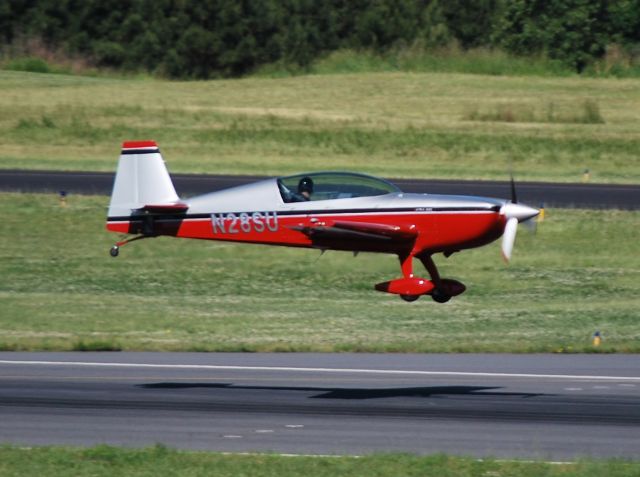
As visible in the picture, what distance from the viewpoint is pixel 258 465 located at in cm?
1559

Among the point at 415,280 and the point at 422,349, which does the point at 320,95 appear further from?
the point at 415,280

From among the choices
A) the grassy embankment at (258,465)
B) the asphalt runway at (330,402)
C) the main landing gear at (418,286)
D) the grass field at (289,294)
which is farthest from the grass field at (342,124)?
the grassy embankment at (258,465)

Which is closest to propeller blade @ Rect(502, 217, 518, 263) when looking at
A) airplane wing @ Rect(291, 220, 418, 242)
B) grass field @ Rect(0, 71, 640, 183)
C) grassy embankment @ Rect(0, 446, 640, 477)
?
airplane wing @ Rect(291, 220, 418, 242)

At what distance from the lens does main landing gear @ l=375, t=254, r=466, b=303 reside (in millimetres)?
18859

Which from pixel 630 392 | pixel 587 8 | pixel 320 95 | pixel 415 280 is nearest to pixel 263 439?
pixel 415 280

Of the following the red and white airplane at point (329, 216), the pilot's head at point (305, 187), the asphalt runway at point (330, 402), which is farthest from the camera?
the pilot's head at point (305, 187)

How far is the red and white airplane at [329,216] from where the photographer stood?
62.7 ft

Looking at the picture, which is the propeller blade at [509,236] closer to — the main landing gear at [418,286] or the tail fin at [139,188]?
the main landing gear at [418,286]

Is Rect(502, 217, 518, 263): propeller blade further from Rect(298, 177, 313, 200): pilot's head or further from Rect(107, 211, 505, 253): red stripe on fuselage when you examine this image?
Rect(298, 177, 313, 200): pilot's head

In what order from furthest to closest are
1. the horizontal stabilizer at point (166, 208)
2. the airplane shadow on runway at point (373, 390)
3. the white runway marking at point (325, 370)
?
1. the white runway marking at point (325, 370)
2. the airplane shadow on runway at point (373, 390)
3. the horizontal stabilizer at point (166, 208)

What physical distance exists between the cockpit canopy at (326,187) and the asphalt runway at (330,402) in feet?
11.0

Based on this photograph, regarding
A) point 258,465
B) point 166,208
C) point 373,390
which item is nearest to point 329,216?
point 166,208

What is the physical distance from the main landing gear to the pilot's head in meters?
1.81

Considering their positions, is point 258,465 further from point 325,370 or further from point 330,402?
point 325,370
